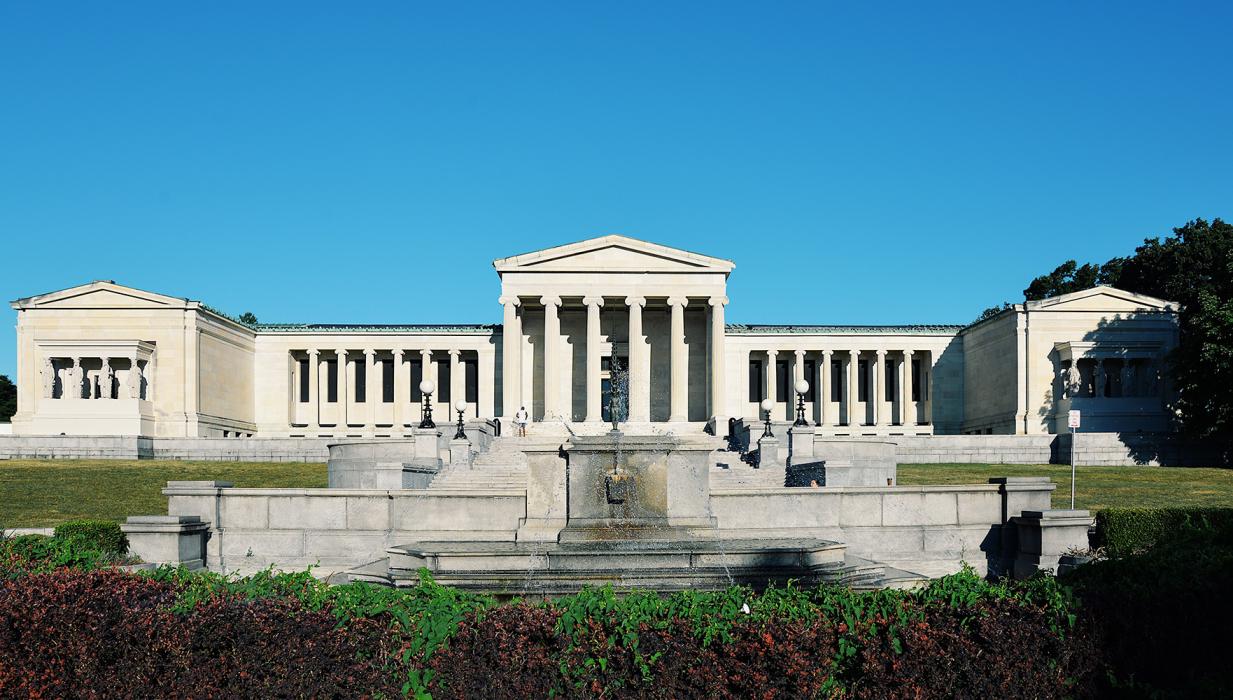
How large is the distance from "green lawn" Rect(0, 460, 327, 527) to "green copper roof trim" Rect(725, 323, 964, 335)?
1410 inches

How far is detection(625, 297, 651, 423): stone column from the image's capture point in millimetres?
61500

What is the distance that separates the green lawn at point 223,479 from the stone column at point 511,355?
1570 centimetres

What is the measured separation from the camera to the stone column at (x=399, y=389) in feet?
240

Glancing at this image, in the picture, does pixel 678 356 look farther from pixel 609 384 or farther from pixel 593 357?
pixel 609 384

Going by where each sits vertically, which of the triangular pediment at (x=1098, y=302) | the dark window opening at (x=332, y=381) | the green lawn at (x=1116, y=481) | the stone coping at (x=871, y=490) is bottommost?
the green lawn at (x=1116, y=481)

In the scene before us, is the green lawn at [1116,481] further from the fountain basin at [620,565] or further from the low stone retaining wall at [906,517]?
Answer: the fountain basin at [620,565]

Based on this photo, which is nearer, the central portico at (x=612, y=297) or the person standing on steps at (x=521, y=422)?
the person standing on steps at (x=521, y=422)

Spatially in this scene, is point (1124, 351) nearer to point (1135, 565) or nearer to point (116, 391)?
point (1135, 565)

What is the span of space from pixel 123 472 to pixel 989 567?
33516mm

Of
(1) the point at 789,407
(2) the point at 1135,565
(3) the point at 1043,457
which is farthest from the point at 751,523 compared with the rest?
(1) the point at 789,407

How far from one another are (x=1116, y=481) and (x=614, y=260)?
1260 inches

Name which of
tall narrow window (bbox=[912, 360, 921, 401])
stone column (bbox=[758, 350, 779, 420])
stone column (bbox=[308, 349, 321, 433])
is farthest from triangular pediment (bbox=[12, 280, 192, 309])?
tall narrow window (bbox=[912, 360, 921, 401])

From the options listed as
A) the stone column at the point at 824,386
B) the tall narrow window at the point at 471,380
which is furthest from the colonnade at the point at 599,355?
the stone column at the point at 824,386

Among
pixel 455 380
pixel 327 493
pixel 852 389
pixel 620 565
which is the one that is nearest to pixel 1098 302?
pixel 852 389
